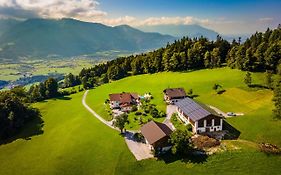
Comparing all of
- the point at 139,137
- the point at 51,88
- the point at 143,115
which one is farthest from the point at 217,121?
the point at 51,88

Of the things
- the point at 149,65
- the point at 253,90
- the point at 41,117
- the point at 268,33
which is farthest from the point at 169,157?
the point at 268,33

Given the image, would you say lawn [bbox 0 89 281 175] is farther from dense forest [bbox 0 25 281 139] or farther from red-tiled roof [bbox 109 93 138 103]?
dense forest [bbox 0 25 281 139]

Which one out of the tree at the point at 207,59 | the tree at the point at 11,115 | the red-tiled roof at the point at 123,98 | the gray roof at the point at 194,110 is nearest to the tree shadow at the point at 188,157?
the gray roof at the point at 194,110

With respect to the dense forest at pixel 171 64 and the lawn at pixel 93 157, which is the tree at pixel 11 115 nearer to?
the dense forest at pixel 171 64

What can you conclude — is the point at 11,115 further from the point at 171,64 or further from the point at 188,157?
the point at 171,64

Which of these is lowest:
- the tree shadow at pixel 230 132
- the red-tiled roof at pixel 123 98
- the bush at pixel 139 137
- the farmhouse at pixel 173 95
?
the bush at pixel 139 137

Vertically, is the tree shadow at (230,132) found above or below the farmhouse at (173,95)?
below
